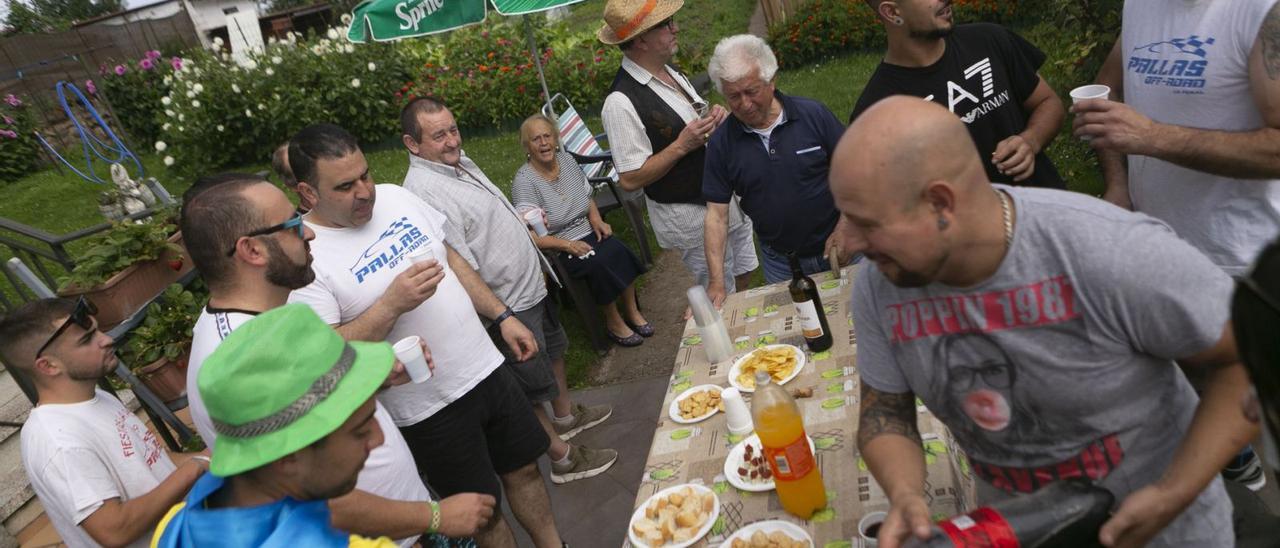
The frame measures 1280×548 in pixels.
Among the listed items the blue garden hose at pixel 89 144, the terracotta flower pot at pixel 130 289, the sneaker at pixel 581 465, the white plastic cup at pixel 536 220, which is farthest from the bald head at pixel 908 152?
the blue garden hose at pixel 89 144

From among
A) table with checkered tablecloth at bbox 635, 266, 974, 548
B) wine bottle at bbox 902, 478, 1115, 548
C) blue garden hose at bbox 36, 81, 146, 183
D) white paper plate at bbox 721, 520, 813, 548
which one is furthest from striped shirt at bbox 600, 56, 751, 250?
blue garden hose at bbox 36, 81, 146, 183

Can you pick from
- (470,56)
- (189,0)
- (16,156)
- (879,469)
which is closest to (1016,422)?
(879,469)

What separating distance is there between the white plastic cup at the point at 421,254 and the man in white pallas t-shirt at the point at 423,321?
12 millimetres

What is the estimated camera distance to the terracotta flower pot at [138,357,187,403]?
4.76 meters

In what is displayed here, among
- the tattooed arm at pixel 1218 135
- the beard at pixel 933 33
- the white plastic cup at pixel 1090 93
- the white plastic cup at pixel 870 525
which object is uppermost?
the beard at pixel 933 33

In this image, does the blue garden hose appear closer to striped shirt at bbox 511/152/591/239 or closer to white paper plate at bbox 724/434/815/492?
striped shirt at bbox 511/152/591/239

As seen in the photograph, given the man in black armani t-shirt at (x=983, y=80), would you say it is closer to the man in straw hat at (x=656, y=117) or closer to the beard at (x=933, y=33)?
the beard at (x=933, y=33)

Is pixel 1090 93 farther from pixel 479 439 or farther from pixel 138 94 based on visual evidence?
pixel 138 94

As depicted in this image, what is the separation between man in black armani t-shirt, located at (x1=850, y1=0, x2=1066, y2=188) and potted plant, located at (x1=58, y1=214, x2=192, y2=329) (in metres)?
4.76

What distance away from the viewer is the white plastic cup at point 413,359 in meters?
2.87

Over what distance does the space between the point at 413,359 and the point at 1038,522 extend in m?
2.12

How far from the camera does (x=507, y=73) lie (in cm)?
1305

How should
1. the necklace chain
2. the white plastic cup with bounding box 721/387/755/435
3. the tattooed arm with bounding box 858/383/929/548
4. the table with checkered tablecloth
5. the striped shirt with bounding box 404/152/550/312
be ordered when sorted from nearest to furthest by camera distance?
the necklace chain
the tattooed arm with bounding box 858/383/929/548
the table with checkered tablecloth
the white plastic cup with bounding box 721/387/755/435
the striped shirt with bounding box 404/152/550/312

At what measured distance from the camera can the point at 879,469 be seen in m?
1.89
